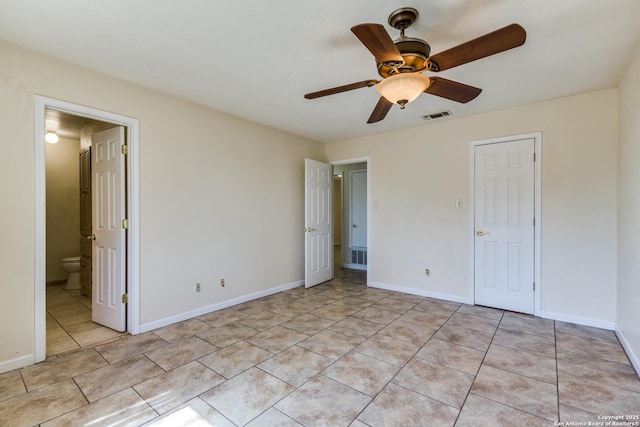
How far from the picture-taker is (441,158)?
407 centimetres

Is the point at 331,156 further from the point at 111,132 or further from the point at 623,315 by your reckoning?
the point at 623,315

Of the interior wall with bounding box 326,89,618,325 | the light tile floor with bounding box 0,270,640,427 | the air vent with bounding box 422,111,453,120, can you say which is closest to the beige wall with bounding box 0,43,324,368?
the light tile floor with bounding box 0,270,640,427

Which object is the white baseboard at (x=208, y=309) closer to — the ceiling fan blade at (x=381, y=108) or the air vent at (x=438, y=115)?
the ceiling fan blade at (x=381, y=108)

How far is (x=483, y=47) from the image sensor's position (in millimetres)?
1641

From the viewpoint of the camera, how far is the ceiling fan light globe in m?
1.80

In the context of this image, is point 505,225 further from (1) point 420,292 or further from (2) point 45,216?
(2) point 45,216

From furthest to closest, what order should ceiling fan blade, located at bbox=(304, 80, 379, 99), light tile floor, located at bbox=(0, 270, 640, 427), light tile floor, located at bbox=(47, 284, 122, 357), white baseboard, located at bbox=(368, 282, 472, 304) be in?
white baseboard, located at bbox=(368, 282, 472, 304)
light tile floor, located at bbox=(47, 284, 122, 357)
ceiling fan blade, located at bbox=(304, 80, 379, 99)
light tile floor, located at bbox=(0, 270, 640, 427)

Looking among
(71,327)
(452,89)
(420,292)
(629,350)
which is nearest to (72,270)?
(71,327)

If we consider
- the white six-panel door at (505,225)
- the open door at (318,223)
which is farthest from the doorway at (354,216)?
the white six-panel door at (505,225)

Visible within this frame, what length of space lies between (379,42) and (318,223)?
11.5 ft

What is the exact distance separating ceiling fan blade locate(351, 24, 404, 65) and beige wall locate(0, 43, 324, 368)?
2.45 meters

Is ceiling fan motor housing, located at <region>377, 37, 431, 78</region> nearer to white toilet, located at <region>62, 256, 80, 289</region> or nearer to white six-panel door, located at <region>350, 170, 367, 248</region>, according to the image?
white six-panel door, located at <region>350, 170, 367, 248</region>

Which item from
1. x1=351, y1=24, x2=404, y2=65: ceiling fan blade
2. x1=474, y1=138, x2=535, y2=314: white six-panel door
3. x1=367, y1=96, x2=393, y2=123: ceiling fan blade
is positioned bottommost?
x1=474, y1=138, x2=535, y2=314: white six-panel door

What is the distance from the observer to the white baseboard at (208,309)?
305 cm
